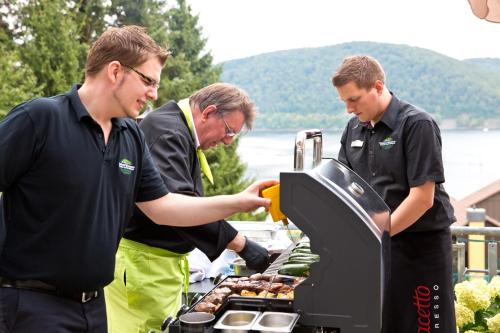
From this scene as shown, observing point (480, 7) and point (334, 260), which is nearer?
point (334, 260)

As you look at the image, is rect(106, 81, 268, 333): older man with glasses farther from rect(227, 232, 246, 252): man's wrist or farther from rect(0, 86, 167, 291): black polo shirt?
rect(0, 86, 167, 291): black polo shirt

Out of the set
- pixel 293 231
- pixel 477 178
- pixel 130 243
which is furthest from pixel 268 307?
pixel 477 178

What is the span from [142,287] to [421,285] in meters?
1.25

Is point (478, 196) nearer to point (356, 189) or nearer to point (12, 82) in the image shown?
point (12, 82)

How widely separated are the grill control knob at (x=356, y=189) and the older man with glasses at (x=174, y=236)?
668 millimetres

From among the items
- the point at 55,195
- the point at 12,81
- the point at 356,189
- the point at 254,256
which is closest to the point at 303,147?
the point at 356,189

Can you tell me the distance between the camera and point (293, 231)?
162 inches

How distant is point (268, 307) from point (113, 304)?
3.83 feet

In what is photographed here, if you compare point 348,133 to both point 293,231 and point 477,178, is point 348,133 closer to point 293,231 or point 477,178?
point 293,231

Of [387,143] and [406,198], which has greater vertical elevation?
[387,143]

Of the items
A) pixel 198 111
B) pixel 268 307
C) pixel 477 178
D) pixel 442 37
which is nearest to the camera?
pixel 268 307

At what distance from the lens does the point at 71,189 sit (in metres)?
1.65

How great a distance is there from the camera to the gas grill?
5.03 ft

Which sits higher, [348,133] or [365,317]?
[348,133]
